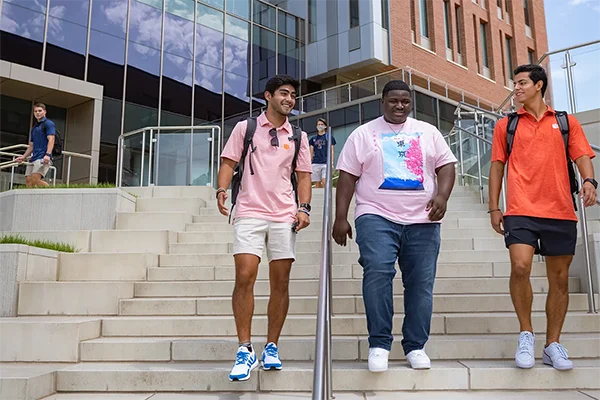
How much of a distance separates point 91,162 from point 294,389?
14974mm

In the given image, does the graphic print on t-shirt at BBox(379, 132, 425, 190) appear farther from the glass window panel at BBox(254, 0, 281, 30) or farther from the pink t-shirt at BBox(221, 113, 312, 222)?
the glass window panel at BBox(254, 0, 281, 30)

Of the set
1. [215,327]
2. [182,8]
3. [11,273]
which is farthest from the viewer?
[182,8]

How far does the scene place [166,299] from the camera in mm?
5367

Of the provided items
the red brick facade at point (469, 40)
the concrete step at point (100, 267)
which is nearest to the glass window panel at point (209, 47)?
the red brick facade at point (469, 40)

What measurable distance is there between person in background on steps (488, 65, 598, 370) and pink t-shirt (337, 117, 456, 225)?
0.49 metres

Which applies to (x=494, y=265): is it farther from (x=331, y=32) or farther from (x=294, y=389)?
(x=331, y=32)

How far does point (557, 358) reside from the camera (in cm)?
372

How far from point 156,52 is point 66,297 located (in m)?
15.7

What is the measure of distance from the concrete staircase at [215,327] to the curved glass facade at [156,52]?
38.5 ft

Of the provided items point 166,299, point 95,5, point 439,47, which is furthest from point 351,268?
point 439,47

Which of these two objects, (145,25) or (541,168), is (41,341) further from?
(145,25)

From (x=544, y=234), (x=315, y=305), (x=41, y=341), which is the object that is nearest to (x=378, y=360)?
(x=544, y=234)

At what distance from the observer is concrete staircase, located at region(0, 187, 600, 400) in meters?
3.74

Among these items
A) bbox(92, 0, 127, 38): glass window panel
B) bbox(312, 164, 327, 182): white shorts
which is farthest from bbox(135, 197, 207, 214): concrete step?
bbox(92, 0, 127, 38): glass window panel
